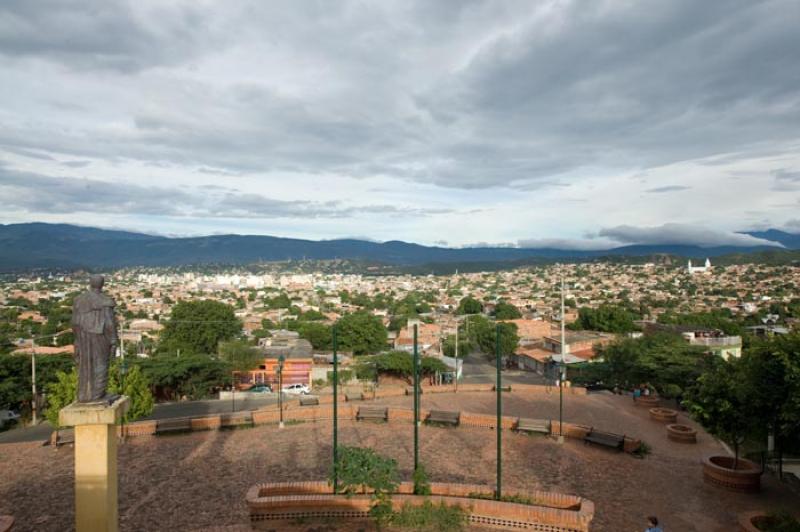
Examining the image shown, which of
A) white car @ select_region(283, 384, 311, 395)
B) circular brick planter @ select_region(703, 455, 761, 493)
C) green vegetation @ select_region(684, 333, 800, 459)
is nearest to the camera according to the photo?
green vegetation @ select_region(684, 333, 800, 459)

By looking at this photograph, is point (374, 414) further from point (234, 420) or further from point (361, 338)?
point (361, 338)

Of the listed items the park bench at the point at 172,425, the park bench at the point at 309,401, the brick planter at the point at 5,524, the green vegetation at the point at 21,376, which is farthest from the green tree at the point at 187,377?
the brick planter at the point at 5,524

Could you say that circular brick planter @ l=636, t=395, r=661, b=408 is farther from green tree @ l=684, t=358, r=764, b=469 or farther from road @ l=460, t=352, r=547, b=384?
road @ l=460, t=352, r=547, b=384

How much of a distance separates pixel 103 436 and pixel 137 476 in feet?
20.0

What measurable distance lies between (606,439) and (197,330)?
34730 mm

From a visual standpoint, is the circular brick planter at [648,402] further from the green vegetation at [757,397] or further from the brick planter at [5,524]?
the brick planter at [5,524]

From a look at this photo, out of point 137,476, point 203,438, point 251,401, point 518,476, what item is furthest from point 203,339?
point 518,476

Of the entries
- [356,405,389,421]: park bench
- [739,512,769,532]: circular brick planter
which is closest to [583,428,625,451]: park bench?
[739,512,769,532]: circular brick planter

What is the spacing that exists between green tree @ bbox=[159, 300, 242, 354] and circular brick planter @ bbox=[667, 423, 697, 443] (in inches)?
1309

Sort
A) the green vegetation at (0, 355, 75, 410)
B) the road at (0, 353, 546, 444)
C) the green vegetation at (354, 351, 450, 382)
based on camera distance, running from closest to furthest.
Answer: the road at (0, 353, 546, 444) < the green vegetation at (0, 355, 75, 410) < the green vegetation at (354, 351, 450, 382)

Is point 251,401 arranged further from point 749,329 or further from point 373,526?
point 749,329

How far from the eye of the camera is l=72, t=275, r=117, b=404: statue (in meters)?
6.08

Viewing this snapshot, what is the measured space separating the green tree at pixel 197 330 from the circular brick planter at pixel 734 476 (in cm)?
3524

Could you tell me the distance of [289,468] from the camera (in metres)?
11.7
